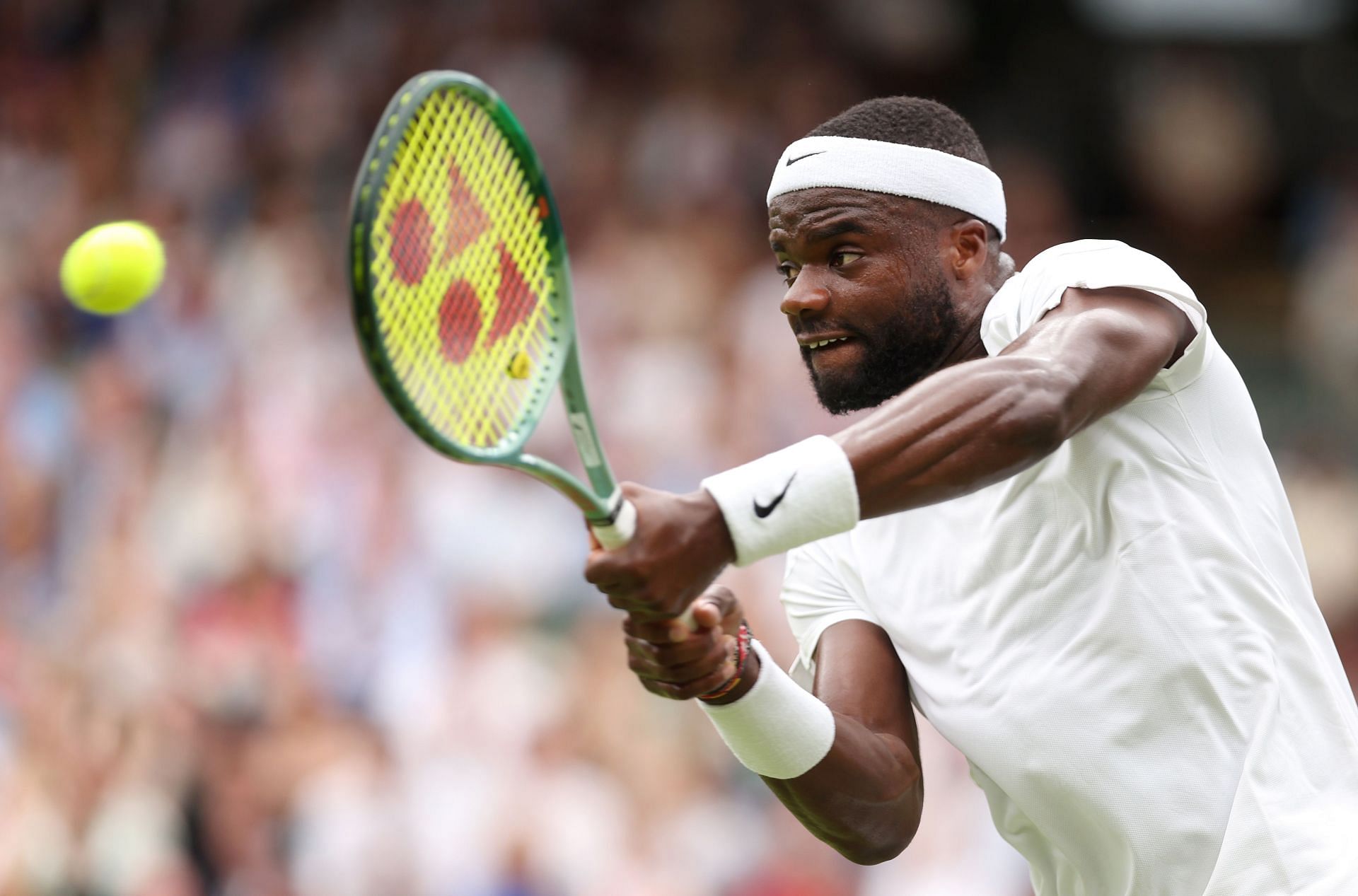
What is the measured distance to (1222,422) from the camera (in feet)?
10.2

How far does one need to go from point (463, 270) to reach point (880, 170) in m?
0.93

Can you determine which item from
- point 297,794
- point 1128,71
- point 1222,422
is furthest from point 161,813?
point 1128,71

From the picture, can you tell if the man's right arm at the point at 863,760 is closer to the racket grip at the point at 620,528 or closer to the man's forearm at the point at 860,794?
the man's forearm at the point at 860,794

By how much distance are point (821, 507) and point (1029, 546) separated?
2.73 feet

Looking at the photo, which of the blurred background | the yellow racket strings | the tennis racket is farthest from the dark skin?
the blurred background

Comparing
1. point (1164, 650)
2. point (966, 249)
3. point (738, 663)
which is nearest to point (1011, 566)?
point (1164, 650)

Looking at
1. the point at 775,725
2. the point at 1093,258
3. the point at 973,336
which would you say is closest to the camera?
the point at 1093,258

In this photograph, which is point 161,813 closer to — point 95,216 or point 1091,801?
point 95,216

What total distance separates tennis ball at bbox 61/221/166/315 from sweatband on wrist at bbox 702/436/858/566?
324cm

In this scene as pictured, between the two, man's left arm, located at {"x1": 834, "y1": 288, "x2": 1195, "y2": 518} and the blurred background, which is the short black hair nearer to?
man's left arm, located at {"x1": 834, "y1": 288, "x2": 1195, "y2": 518}

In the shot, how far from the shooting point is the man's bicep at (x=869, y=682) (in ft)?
11.5

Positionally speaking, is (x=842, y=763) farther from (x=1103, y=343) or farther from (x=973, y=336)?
(x=1103, y=343)

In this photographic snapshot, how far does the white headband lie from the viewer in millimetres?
3350

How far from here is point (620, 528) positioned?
7.95 feet
